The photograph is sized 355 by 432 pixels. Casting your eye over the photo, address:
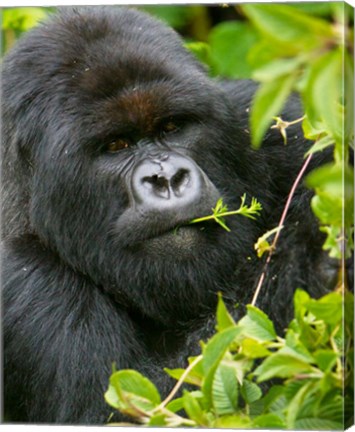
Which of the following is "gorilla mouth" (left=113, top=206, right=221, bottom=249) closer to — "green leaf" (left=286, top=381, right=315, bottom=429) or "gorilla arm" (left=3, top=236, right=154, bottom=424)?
"gorilla arm" (left=3, top=236, right=154, bottom=424)

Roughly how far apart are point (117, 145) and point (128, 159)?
2.4 inches

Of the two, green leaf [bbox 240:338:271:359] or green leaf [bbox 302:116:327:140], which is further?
green leaf [bbox 302:116:327:140]

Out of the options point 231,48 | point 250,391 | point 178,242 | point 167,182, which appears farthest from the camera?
point 231,48

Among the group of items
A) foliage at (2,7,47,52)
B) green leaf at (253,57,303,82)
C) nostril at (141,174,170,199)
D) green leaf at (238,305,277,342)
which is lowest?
green leaf at (238,305,277,342)

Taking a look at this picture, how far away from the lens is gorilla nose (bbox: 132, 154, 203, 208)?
2645 mm

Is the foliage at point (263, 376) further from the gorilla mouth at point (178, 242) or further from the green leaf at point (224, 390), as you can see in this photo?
the gorilla mouth at point (178, 242)

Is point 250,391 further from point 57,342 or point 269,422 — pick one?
point 57,342

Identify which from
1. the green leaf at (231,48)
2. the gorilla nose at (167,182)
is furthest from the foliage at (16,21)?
the gorilla nose at (167,182)

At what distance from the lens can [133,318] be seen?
3.02m

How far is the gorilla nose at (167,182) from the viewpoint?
264 centimetres

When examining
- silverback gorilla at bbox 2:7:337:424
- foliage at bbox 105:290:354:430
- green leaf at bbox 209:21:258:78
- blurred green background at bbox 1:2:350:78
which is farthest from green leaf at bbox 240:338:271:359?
green leaf at bbox 209:21:258:78

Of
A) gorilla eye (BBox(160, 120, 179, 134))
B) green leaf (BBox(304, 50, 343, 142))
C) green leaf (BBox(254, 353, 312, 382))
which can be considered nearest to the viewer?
green leaf (BBox(304, 50, 343, 142))

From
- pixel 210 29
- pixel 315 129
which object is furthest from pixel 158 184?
pixel 210 29

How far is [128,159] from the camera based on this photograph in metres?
2.82
